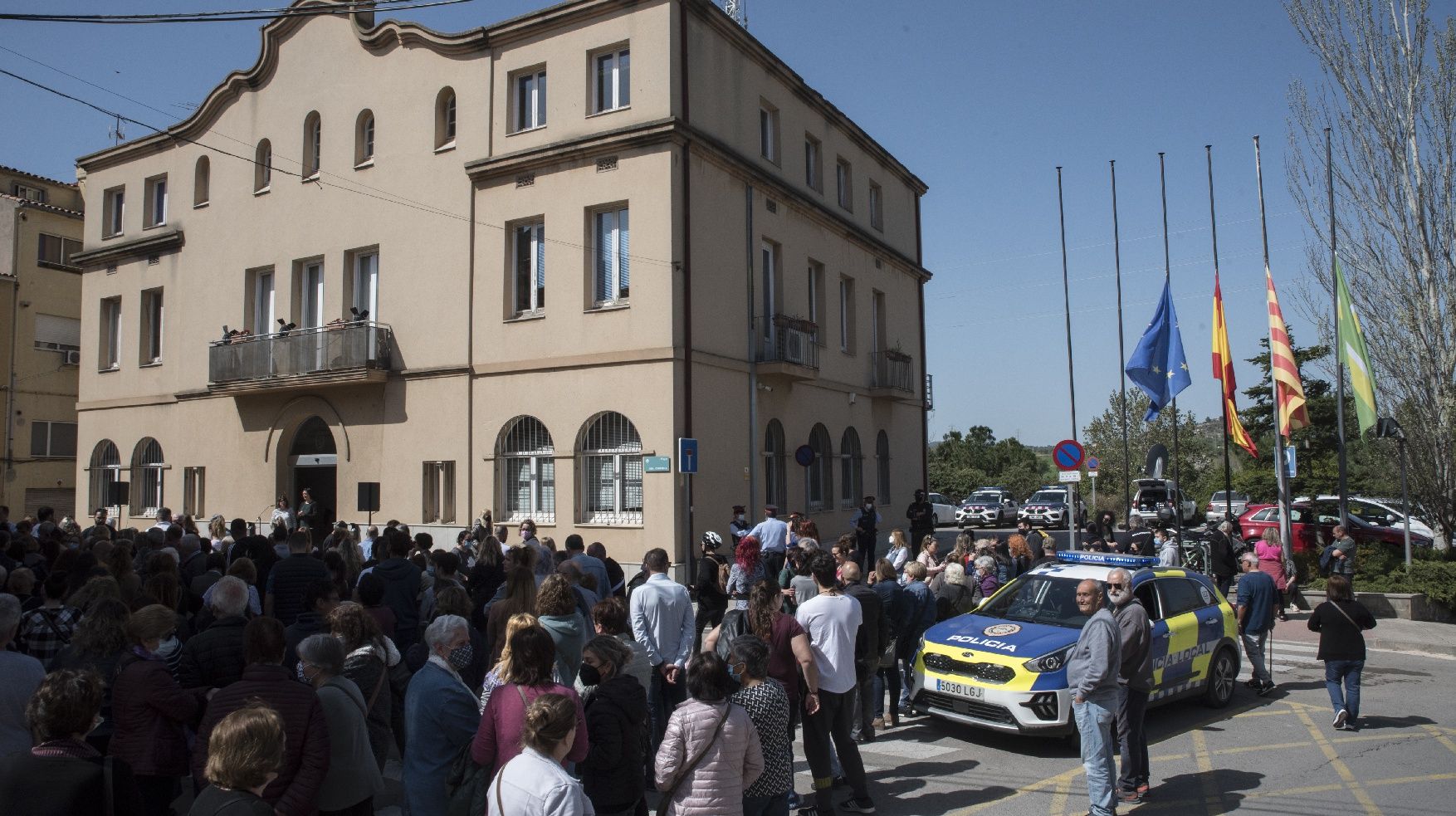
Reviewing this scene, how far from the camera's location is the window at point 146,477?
26.3 metres

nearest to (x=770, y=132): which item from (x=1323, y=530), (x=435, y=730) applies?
(x=1323, y=530)

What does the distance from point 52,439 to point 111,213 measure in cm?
948

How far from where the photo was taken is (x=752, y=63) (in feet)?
71.4

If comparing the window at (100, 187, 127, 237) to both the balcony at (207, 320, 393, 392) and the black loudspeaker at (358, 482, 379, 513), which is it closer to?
the balcony at (207, 320, 393, 392)

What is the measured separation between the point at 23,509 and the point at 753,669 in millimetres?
34936

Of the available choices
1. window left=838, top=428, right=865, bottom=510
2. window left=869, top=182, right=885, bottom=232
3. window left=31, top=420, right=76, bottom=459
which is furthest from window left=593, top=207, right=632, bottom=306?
window left=31, top=420, right=76, bottom=459

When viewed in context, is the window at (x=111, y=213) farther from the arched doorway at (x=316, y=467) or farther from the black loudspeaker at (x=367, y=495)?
the black loudspeaker at (x=367, y=495)

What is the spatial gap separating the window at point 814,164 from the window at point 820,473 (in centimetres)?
634

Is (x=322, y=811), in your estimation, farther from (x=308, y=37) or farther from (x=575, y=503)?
(x=308, y=37)

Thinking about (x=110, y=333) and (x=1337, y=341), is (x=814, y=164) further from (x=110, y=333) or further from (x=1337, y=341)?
(x=110, y=333)

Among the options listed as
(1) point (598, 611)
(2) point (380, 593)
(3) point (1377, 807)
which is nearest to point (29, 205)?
(2) point (380, 593)

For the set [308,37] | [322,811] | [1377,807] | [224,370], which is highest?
[308,37]

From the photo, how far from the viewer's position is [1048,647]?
338 inches

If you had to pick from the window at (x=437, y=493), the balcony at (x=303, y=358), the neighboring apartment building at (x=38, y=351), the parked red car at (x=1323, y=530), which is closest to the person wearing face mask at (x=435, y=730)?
the window at (x=437, y=493)
